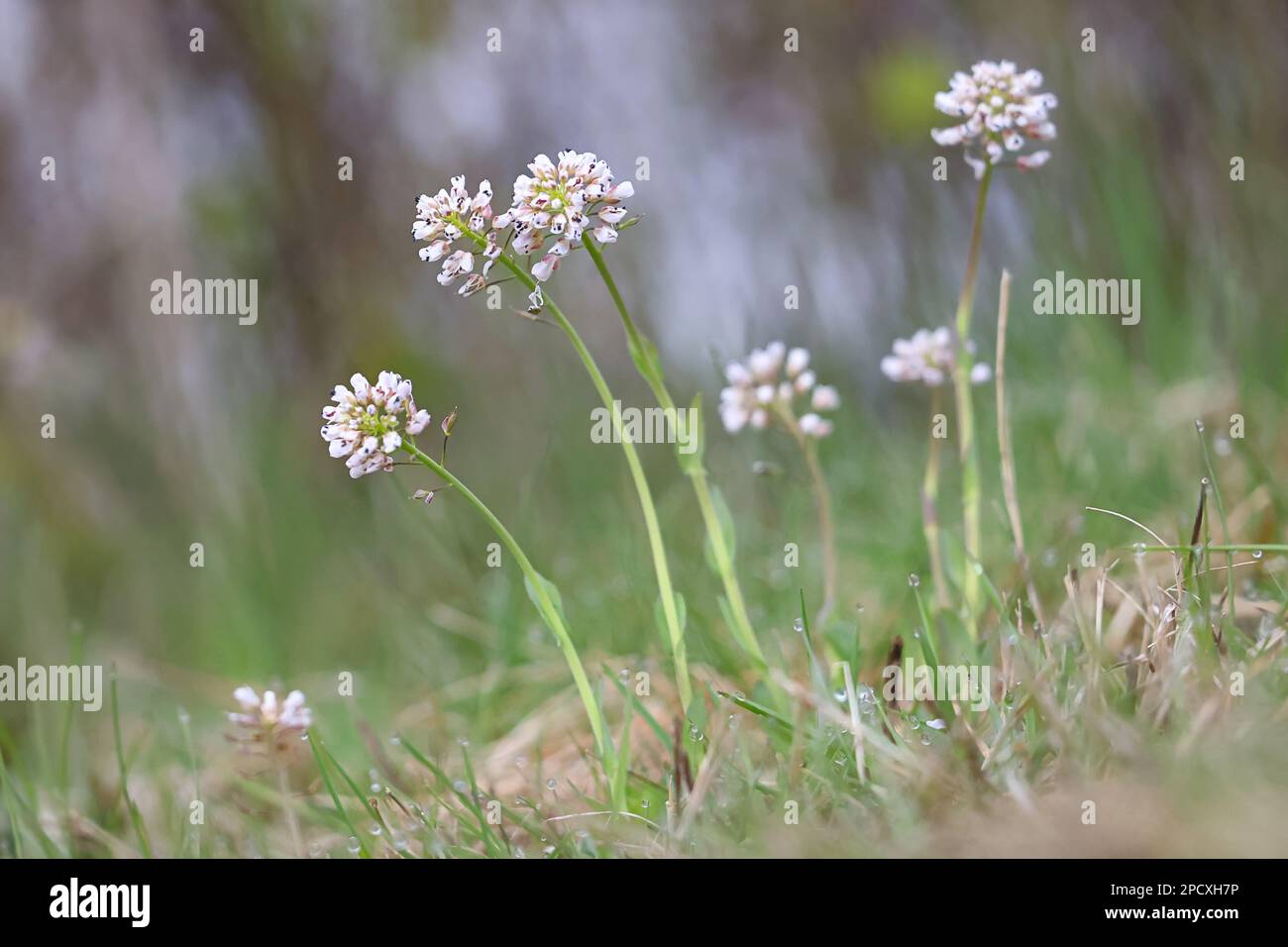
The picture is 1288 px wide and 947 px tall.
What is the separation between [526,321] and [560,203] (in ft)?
7.15

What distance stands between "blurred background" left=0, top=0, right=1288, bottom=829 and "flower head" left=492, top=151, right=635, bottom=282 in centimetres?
40

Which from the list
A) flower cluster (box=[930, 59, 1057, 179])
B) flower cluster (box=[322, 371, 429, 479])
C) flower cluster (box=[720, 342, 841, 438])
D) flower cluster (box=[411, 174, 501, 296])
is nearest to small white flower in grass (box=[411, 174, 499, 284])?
flower cluster (box=[411, 174, 501, 296])

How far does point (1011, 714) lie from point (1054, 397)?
1384 mm

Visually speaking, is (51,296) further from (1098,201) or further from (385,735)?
(1098,201)

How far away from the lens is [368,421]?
937 mm

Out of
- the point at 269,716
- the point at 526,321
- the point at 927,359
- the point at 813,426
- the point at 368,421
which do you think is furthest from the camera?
the point at 526,321

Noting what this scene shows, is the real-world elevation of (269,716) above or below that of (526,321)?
below

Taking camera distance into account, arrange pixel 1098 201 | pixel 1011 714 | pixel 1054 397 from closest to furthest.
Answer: pixel 1011 714 < pixel 1054 397 < pixel 1098 201

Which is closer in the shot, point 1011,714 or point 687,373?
point 1011,714

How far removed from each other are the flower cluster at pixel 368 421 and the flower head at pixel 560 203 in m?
0.18

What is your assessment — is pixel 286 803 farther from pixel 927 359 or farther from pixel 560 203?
pixel 927 359

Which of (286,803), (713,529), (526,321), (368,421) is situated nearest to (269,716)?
(286,803)
